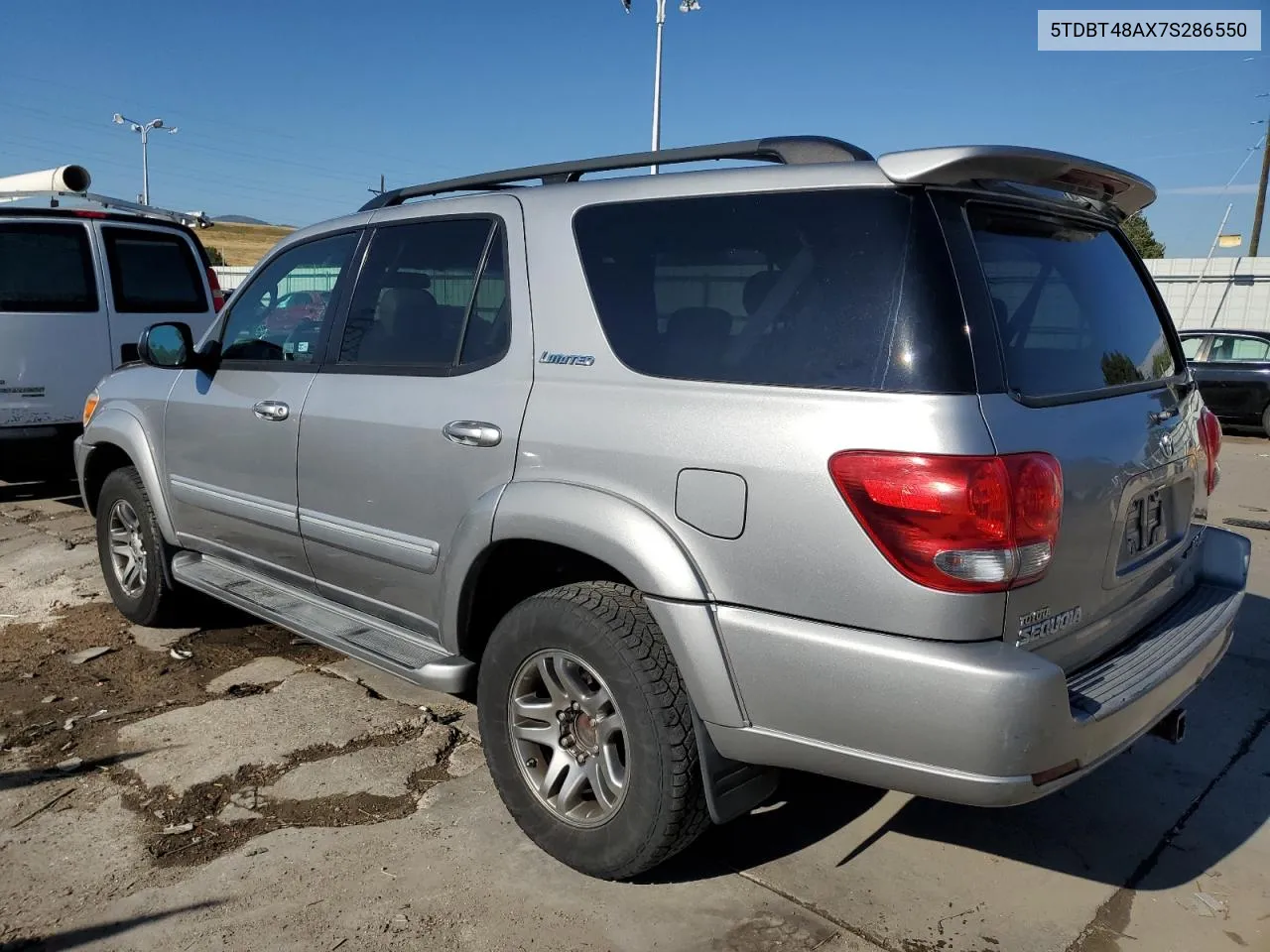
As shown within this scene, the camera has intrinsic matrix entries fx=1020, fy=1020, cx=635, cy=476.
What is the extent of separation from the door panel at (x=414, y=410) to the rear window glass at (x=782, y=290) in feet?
1.28

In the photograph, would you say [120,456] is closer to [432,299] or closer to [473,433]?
[432,299]

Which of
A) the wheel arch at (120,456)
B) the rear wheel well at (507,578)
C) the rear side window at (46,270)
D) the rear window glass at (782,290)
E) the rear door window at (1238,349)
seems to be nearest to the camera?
the rear window glass at (782,290)

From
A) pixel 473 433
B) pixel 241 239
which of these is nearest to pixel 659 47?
pixel 473 433

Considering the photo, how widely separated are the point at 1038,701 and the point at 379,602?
2197 millimetres

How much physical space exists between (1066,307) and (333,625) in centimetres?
257

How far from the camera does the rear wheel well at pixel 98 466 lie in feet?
16.6

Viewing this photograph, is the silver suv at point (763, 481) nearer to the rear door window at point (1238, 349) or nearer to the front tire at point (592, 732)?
the front tire at point (592, 732)

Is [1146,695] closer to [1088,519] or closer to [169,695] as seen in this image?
[1088,519]

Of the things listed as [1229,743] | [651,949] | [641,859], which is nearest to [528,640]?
[641,859]

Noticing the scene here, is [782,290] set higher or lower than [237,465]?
higher

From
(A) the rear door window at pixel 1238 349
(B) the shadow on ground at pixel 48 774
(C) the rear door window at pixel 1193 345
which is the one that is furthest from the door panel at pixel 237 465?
(A) the rear door window at pixel 1238 349

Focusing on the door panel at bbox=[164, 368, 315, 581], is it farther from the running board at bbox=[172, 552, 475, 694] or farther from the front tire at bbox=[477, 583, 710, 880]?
the front tire at bbox=[477, 583, 710, 880]

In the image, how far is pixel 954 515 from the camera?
7.11 ft

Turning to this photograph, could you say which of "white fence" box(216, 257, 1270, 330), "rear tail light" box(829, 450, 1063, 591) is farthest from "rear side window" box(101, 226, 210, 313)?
"white fence" box(216, 257, 1270, 330)
